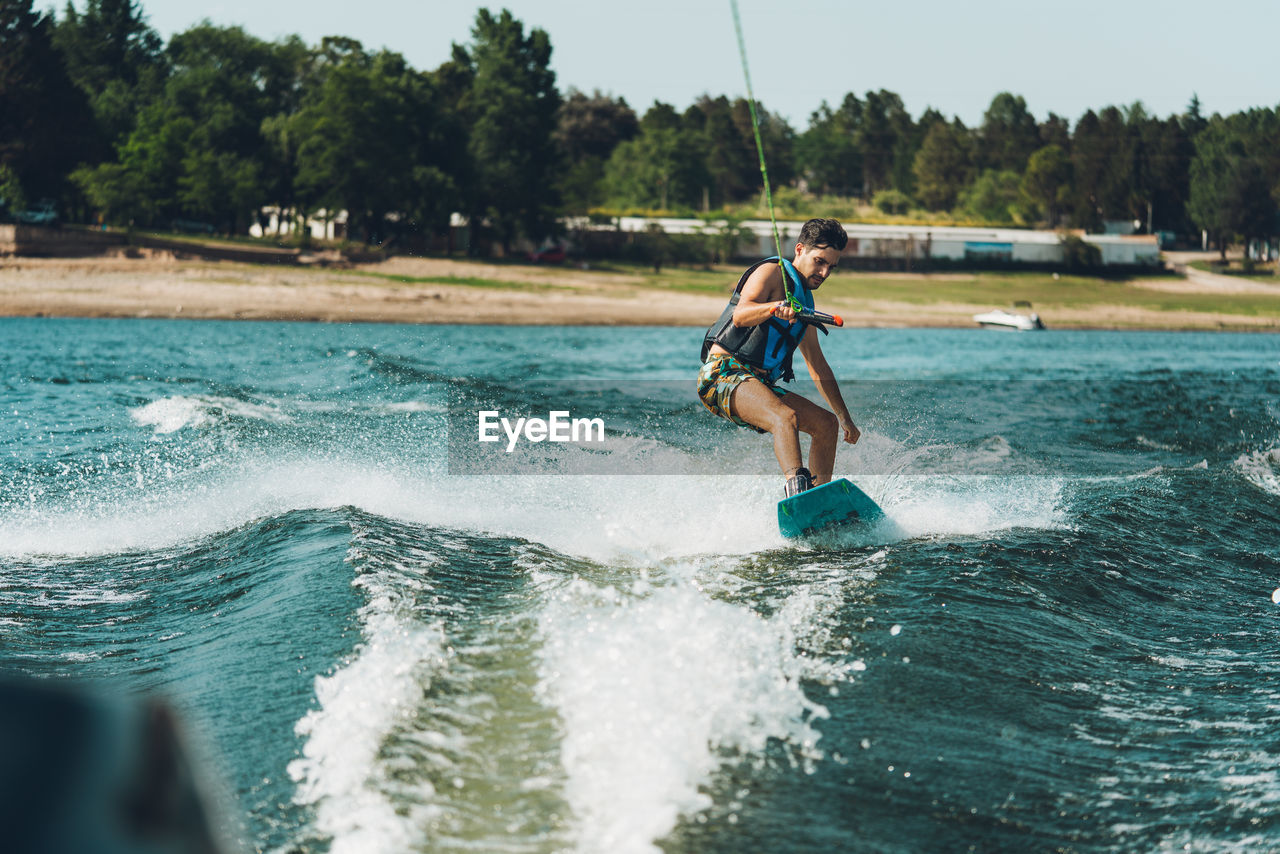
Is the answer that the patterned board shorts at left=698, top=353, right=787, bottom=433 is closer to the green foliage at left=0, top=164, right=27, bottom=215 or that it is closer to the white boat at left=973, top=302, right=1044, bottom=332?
the white boat at left=973, top=302, right=1044, bottom=332

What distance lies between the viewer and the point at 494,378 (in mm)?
17594

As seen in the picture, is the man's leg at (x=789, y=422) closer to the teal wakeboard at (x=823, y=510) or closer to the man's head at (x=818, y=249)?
the teal wakeboard at (x=823, y=510)

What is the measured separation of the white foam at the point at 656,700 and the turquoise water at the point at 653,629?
12mm

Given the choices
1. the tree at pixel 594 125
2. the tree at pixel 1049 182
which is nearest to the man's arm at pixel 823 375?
the tree at pixel 1049 182

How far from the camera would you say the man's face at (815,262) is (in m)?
6.85

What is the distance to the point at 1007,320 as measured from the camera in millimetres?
43688

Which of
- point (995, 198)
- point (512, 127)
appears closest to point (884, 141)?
point (995, 198)

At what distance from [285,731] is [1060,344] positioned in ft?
118

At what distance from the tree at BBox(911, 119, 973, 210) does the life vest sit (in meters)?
102

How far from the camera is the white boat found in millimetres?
43438

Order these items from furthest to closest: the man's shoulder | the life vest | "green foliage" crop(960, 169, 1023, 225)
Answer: "green foliage" crop(960, 169, 1023, 225)
the life vest
the man's shoulder

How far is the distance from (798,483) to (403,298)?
3156cm

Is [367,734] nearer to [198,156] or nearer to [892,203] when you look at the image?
[198,156]

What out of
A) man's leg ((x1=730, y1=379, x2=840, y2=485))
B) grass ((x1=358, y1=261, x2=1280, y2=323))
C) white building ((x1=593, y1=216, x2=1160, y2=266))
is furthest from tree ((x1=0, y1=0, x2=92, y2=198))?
man's leg ((x1=730, y1=379, x2=840, y2=485))
